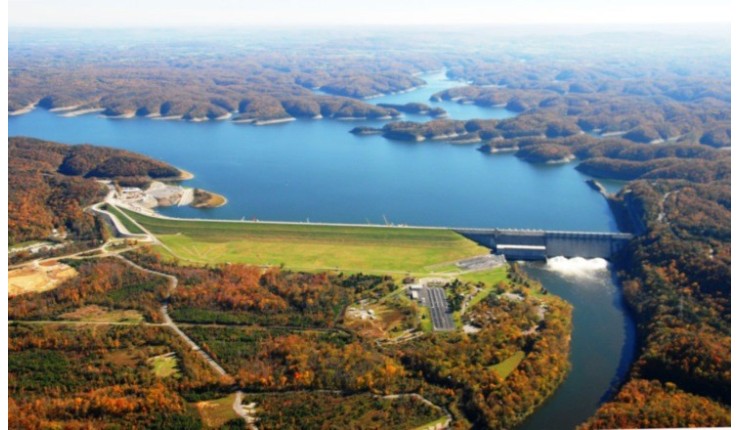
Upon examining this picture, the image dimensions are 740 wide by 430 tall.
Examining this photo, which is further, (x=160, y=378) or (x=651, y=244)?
(x=651, y=244)

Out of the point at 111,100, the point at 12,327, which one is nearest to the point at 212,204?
the point at 12,327

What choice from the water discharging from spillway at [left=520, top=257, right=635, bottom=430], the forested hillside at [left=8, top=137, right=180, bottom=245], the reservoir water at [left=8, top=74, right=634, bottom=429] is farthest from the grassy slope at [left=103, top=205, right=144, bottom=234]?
the water discharging from spillway at [left=520, top=257, right=635, bottom=430]

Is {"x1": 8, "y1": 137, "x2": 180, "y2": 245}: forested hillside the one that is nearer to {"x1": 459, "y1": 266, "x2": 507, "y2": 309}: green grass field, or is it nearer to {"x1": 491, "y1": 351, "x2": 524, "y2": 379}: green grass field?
{"x1": 459, "y1": 266, "x2": 507, "y2": 309}: green grass field

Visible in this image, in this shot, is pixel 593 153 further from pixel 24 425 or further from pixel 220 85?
pixel 220 85

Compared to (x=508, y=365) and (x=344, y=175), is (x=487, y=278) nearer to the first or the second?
(x=508, y=365)

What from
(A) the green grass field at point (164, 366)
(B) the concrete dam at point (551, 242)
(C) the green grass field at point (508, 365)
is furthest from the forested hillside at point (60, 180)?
(C) the green grass field at point (508, 365)

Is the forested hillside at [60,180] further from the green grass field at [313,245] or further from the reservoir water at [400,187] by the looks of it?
the reservoir water at [400,187]
